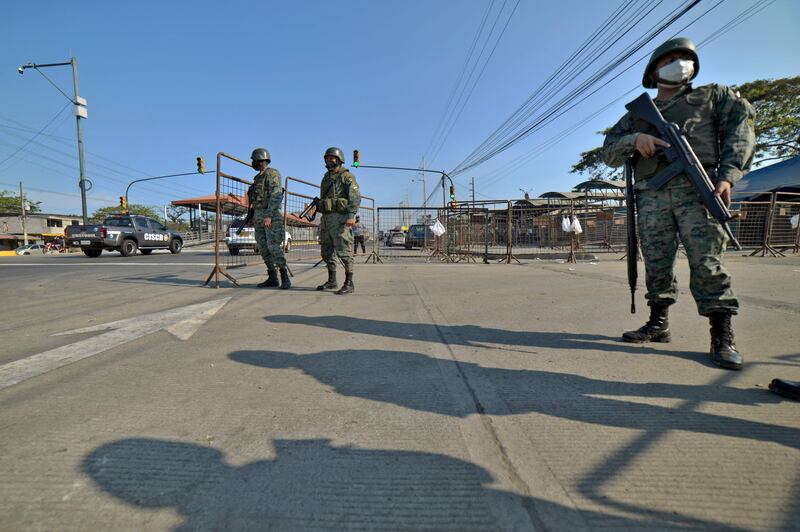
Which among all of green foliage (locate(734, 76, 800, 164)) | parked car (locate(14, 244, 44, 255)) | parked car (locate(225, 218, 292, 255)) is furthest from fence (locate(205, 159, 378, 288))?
green foliage (locate(734, 76, 800, 164))

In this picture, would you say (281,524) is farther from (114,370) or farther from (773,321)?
(773,321)

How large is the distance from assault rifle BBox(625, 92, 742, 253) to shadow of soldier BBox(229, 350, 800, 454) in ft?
3.49

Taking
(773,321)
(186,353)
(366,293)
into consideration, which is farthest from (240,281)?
(773,321)

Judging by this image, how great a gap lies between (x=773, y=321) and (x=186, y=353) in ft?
14.7

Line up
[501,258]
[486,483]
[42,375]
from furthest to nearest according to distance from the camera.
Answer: [501,258] → [42,375] → [486,483]

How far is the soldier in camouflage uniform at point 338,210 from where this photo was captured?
491 cm

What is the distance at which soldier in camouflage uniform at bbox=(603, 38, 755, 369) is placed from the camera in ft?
7.36

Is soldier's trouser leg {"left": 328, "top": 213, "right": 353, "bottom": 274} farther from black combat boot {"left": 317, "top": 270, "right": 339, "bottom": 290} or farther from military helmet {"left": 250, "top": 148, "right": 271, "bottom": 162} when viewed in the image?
military helmet {"left": 250, "top": 148, "right": 271, "bottom": 162}

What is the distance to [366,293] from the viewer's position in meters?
4.95

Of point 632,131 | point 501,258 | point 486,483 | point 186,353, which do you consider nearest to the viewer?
point 486,483

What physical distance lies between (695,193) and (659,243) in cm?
38

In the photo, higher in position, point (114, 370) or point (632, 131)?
point (632, 131)

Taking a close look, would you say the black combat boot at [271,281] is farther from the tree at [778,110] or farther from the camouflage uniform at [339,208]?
the tree at [778,110]

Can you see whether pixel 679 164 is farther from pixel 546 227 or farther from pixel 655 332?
pixel 546 227
